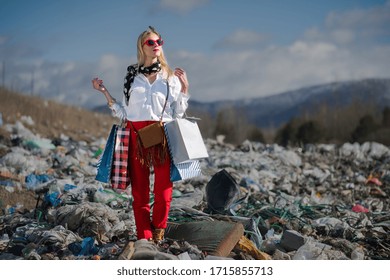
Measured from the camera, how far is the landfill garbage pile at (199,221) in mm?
3363

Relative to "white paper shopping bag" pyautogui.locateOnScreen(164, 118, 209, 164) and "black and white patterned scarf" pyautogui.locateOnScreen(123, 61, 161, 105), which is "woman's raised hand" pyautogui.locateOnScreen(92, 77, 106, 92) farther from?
"white paper shopping bag" pyautogui.locateOnScreen(164, 118, 209, 164)

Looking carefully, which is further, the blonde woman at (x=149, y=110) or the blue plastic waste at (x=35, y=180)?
the blue plastic waste at (x=35, y=180)

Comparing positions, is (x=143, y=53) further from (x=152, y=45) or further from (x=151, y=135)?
(x=151, y=135)

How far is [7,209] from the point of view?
4.92m

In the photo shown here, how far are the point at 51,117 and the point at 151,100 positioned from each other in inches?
443

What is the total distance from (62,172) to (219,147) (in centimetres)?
522

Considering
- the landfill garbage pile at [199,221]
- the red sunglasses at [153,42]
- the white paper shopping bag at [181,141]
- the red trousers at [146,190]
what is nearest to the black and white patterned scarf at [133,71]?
the red sunglasses at [153,42]

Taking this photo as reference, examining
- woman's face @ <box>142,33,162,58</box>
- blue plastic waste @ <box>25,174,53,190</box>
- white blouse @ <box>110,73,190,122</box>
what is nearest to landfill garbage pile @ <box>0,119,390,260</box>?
blue plastic waste @ <box>25,174,53,190</box>

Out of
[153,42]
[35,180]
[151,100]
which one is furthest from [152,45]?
[35,180]

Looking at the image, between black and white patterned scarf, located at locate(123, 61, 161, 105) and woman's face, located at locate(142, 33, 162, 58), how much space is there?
61 mm

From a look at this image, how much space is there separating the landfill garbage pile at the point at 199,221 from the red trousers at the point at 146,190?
15 cm

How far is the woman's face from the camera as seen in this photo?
10.9 feet

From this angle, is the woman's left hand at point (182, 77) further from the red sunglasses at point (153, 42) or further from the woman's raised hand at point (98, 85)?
the woman's raised hand at point (98, 85)

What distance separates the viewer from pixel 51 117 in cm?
1405
